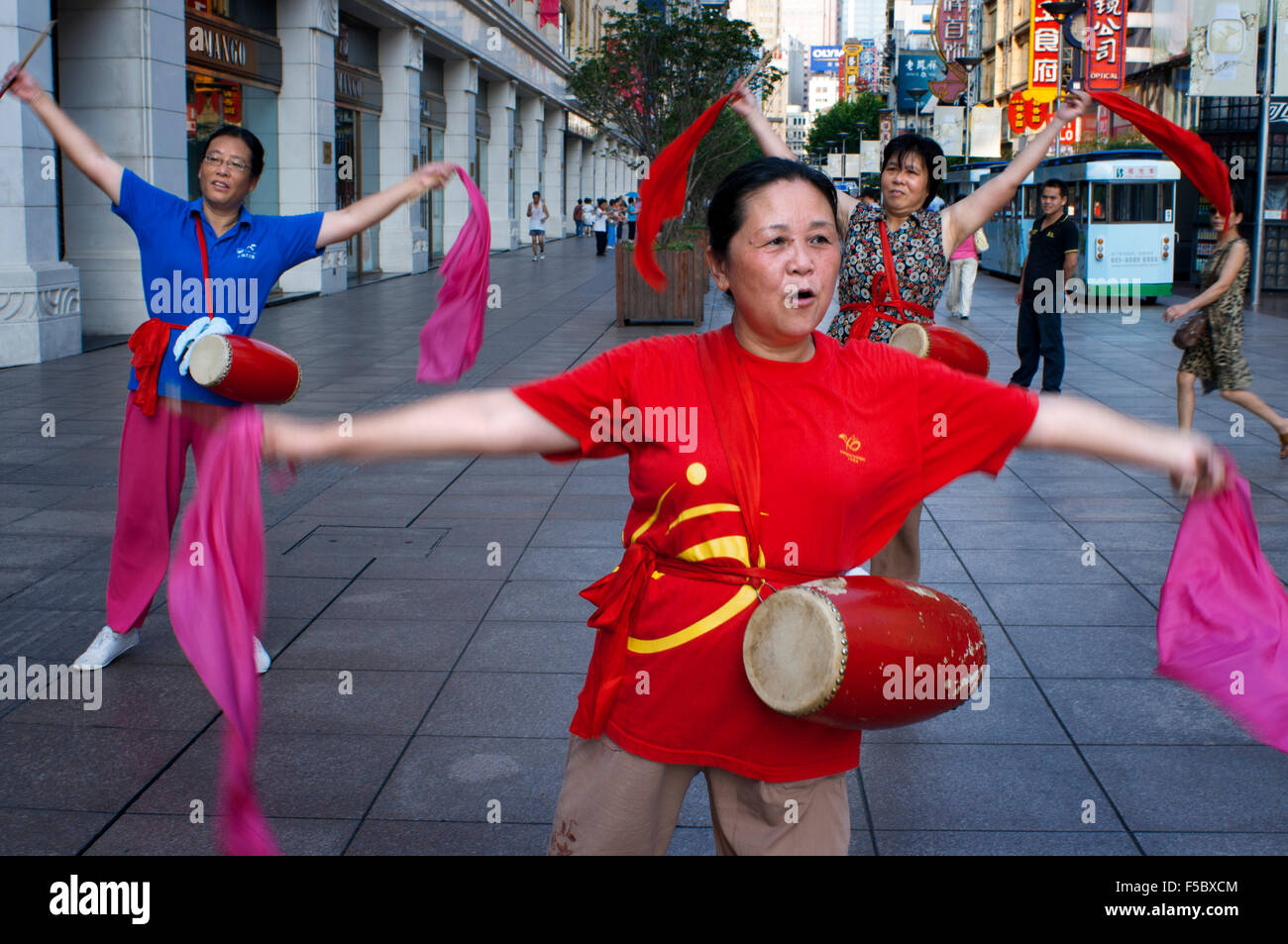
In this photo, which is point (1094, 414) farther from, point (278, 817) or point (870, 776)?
point (278, 817)

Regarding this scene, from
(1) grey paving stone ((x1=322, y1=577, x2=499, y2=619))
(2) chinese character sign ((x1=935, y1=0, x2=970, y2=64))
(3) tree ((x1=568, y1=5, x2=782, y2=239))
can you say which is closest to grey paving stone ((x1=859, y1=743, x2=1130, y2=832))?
(1) grey paving stone ((x1=322, y1=577, x2=499, y2=619))

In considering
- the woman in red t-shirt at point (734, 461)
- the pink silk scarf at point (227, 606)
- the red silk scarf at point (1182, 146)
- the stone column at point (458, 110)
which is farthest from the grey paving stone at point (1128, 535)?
the stone column at point (458, 110)

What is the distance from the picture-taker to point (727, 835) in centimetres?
228

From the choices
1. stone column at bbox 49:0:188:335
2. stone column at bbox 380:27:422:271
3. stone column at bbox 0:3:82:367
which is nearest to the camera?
stone column at bbox 0:3:82:367

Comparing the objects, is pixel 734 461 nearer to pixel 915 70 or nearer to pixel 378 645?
pixel 378 645

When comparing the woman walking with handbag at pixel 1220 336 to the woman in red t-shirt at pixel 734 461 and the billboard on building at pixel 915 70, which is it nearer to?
the woman in red t-shirt at pixel 734 461

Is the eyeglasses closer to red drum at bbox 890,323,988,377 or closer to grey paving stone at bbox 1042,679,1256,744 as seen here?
red drum at bbox 890,323,988,377

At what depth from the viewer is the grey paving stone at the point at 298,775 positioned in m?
3.65

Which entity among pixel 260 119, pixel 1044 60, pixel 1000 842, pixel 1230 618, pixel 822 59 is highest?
pixel 822 59

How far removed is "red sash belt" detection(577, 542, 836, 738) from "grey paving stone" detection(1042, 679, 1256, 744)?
2378 millimetres

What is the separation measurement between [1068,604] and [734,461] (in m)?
3.84

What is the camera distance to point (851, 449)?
219cm

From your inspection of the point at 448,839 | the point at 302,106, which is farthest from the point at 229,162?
the point at 302,106

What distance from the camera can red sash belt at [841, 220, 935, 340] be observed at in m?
4.73
